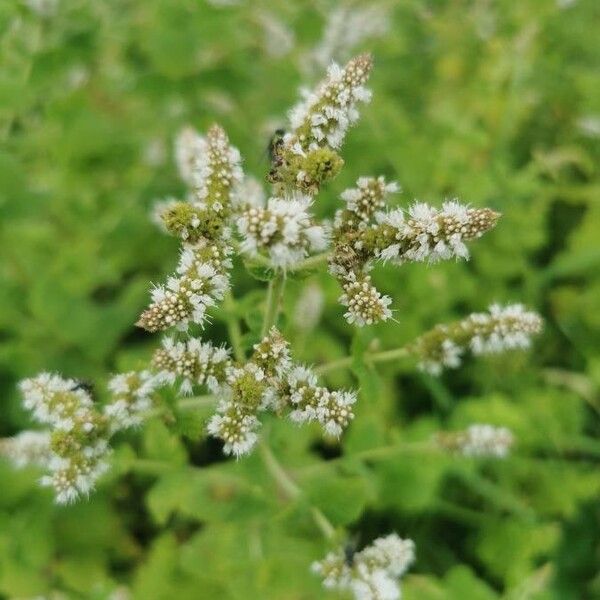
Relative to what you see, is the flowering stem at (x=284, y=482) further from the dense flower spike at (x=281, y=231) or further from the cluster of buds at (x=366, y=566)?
the dense flower spike at (x=281, y=231)

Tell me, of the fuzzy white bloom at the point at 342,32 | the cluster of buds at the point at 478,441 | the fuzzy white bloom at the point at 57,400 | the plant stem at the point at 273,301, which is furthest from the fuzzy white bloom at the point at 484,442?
the fuzzy white bloom at the point at 342,32

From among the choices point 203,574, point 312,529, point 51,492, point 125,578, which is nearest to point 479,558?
point 312,529

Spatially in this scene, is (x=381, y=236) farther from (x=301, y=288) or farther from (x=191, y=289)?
(x=301, y=288)

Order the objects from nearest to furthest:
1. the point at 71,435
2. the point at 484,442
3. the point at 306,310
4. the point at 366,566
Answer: the point at 71,435 < the point at 366,566 < the point at 484,442 < the point at 306,310

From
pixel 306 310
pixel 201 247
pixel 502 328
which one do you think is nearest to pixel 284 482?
pixel 306 310

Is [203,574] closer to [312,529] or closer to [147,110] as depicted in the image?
[312,529]

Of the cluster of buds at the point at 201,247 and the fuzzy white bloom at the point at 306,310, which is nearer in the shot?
the cluster of buds at the point at 201,247

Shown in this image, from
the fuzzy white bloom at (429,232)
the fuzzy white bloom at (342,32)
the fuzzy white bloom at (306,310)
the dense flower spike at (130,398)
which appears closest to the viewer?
the fuzzy white bloom at (429,232)
